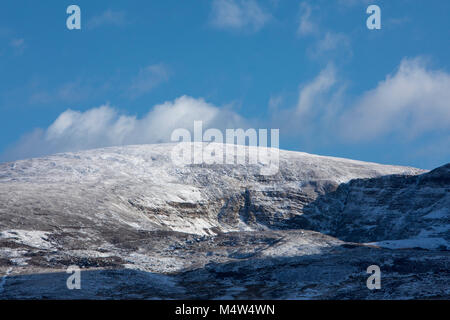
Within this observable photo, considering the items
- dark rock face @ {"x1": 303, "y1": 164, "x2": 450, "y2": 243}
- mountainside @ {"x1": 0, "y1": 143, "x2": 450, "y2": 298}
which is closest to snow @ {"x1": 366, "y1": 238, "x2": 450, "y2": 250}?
mountainside @ {"x1": 0, "y1": 143, "x2": 450, "y2": 298}

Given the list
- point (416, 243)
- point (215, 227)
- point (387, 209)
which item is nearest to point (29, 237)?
point (215, 227)

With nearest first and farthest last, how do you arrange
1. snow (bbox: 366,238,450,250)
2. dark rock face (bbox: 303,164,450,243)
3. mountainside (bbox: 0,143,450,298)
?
mountainside (bbox: 0,143,450,298)
snow (bbox: 366,238,450,250)
dark rock face (bbox: 303,164,450,243)

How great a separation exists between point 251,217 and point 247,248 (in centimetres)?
2586

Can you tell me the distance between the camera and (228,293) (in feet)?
102

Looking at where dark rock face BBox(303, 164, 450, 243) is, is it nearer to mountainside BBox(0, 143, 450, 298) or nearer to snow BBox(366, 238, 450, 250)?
mountainside BBox(0, 143, 450, 298)

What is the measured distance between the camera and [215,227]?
6756 centimetres

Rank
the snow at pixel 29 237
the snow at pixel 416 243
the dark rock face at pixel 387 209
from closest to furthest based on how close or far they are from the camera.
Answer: the snow at pixel 29 237 → the snow at pixel 416 243 → the dark rock face at pixel 387 209

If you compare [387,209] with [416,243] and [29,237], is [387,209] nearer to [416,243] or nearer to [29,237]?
[416,243]

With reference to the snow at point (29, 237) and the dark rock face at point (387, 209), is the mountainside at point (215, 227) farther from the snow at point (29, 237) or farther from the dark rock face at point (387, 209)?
the dark rock face at point (387, 209)

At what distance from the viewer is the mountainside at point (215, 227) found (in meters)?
33.2

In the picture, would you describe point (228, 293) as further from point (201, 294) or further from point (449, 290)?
point (449, 290)

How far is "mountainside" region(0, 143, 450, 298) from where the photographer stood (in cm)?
3316

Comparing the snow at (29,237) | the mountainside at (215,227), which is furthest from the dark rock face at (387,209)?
the snow at (29,237)

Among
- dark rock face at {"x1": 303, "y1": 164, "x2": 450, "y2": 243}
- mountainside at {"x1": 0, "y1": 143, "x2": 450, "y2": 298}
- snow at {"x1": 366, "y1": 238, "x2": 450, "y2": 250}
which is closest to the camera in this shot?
mountainside at {"x1": 0, "y1": 143, "x2": 450, "y2": 298}
